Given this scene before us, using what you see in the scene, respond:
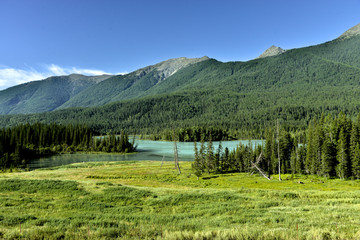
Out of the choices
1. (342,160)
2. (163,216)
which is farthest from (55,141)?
(163,216)

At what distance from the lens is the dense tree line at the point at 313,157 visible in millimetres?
63719

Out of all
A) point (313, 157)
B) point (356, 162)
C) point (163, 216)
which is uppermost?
point (163, 216)

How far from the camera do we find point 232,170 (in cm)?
8344

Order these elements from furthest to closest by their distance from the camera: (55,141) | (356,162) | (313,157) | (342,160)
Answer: (55,141)
(313,157)
(342,160)
(356,162)

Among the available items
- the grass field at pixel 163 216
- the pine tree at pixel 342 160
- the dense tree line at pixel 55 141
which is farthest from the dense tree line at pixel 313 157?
the dense tree line at pixel 55 141

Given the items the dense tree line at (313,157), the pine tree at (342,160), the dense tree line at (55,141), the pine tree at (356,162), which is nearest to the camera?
the pine tree at (356,162)

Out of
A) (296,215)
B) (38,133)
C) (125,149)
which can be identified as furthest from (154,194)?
(38,133)

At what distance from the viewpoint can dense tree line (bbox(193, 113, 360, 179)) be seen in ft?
209

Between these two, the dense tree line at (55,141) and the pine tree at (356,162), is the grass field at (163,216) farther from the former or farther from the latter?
the dense tree line at (55,141)

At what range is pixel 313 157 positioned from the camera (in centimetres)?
6994

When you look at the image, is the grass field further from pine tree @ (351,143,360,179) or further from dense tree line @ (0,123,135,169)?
dense tree line @ (0,123,135,169)

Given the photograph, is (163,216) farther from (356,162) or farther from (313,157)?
(313,157)

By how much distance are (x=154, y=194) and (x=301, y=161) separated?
206 feet

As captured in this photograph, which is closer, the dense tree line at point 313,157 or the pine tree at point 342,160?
the pine tree at point 342,160
